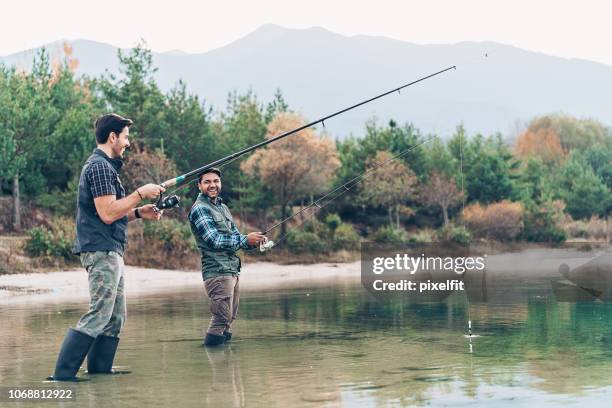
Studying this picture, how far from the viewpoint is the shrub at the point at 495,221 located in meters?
56.2

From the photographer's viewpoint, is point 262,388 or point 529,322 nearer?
point 262,388

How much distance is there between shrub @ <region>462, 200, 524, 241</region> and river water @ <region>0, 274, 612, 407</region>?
124 ft

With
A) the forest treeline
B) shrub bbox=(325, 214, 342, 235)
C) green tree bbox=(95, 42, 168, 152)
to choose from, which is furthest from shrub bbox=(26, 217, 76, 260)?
shrub bbox=(325, 214, 342, 235)

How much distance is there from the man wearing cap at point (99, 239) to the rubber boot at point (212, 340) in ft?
8.36

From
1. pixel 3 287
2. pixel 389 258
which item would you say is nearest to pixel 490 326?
pixel 3 287

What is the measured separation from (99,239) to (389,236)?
41.9 meters

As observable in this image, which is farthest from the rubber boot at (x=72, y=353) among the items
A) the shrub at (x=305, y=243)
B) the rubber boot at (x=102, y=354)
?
the shrub at (x=305, y=243)

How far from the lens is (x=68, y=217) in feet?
129

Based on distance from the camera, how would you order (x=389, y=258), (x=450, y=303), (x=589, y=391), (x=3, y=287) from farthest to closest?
(x=389, y=258), (x=3, y=287), (x=450, y=303), (x=589, y=391)

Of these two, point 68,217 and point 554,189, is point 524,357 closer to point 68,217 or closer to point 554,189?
point 68,217

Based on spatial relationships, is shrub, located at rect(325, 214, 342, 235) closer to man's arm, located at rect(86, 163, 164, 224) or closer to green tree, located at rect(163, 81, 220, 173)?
green tree, located at rect(163, 81, 220, 173)

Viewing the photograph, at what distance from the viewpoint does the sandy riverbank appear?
79.8 feet

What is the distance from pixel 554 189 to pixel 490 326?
56.3m

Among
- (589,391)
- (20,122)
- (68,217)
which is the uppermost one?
(20,122)
